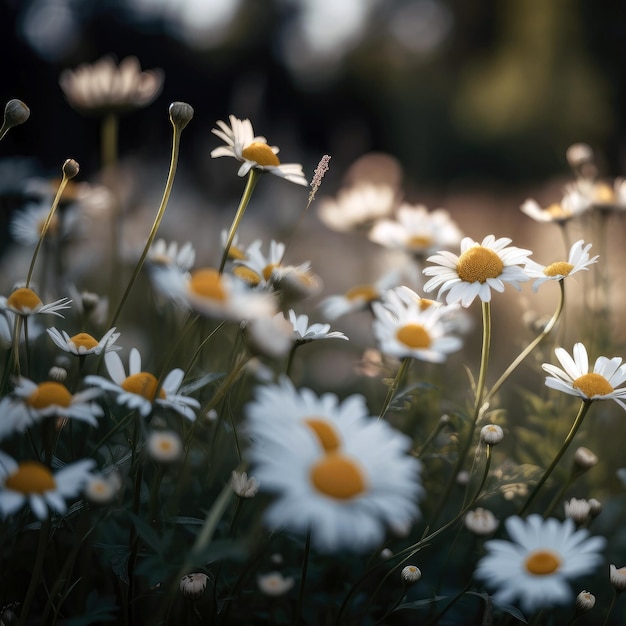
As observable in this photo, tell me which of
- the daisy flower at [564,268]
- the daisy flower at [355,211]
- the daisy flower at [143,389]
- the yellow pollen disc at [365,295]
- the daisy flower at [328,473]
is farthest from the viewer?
the daisy flower at [355,211]

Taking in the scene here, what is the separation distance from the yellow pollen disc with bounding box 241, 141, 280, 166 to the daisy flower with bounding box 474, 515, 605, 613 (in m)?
0.60

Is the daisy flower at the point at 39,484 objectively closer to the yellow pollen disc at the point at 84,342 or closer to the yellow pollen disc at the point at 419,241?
the yellow pollen disc at the point at 84,342

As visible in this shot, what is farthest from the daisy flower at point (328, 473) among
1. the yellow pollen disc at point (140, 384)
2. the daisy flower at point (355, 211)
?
the daisy flower at point (355, 211)

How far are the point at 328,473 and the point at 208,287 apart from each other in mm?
221

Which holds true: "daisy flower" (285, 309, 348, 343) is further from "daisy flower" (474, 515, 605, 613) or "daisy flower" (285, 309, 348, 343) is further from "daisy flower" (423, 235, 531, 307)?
"daisy flower" (474, 515, 605, 613)

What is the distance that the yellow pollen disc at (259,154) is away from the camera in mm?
1033

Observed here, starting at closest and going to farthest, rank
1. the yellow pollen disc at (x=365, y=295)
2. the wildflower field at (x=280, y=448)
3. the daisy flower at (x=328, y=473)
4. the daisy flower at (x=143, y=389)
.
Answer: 1. the daisy flower at (x=328, y=473)
2. the wildflower field at (x=280, y=448)
3. the daisy flower at (x=143, y=389)
4. the yellow pollen disc at (x=365, y=295)

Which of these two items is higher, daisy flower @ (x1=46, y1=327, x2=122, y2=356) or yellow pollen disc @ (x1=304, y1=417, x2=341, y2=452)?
yellow pollen disc @ (x1=304, y1=417, x2=341, y2=452)

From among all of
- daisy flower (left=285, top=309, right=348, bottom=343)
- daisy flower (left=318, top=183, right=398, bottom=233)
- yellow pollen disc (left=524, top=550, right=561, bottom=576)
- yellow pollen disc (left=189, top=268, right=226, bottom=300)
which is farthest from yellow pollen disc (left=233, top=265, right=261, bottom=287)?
daisy flower (left=318, top=183, right=398, bottom=233)

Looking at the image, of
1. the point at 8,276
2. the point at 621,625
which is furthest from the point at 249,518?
the point at 8,276

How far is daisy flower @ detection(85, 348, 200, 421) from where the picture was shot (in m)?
0.79

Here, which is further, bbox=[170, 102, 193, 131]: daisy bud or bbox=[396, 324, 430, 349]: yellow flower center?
bbox=[170, 102, 193, 131]: daisy bud

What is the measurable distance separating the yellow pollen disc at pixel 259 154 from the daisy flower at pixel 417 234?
2.39 ft

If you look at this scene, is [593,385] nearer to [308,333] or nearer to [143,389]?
[308,333]
